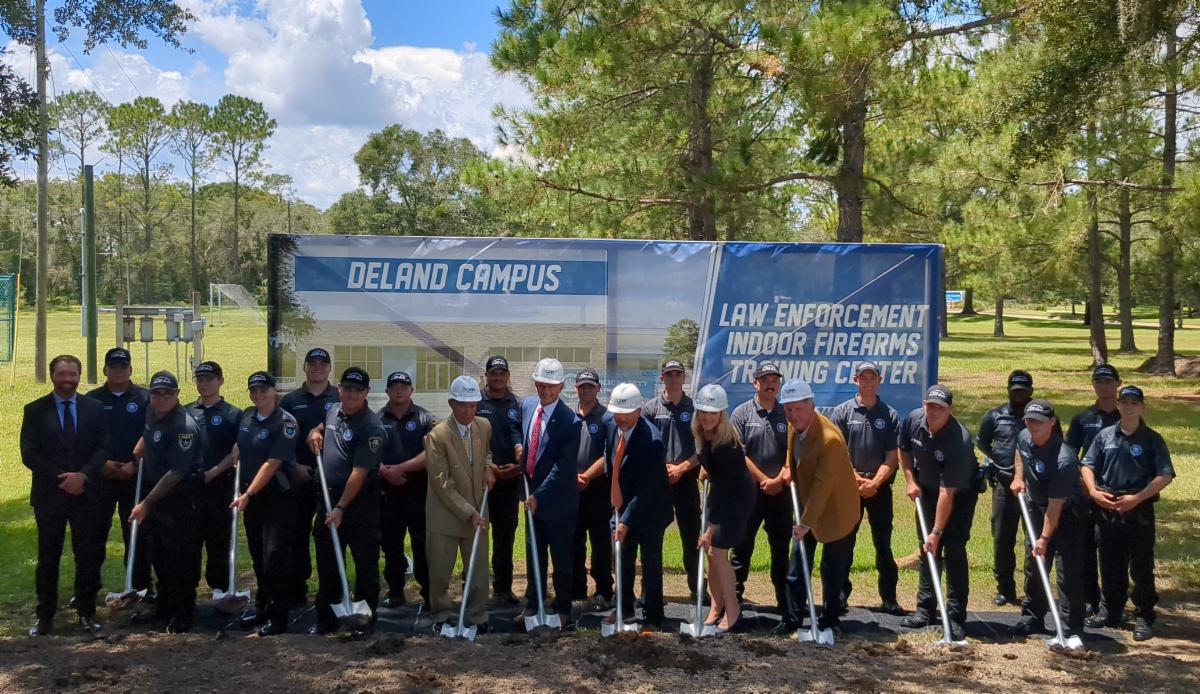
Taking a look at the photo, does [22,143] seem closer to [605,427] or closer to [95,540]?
[95,540]

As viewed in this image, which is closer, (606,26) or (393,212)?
(606,26)

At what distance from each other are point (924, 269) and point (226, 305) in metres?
52.7

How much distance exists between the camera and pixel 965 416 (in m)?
18.7

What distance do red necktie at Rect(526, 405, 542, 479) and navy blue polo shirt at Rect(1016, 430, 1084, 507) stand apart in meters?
3.49

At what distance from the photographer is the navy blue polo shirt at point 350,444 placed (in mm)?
7207

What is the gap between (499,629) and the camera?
24.9ft

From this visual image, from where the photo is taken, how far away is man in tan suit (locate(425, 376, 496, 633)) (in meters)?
7.39

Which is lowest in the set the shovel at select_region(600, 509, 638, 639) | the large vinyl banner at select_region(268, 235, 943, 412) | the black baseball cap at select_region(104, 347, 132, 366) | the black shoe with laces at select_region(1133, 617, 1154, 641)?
the black shoe with laces at select_region(1133, 617, 1154, 641)

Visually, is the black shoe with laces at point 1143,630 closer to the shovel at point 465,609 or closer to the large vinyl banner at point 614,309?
the large vinyl banner at point 614,309

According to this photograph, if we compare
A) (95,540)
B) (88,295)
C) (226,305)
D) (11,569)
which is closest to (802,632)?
(95,540)

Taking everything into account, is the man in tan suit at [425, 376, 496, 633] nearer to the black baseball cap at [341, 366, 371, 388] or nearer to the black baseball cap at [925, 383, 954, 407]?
the black baseball cap at [341, 366, 371, 388]

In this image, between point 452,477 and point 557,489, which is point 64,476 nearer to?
point 452,477

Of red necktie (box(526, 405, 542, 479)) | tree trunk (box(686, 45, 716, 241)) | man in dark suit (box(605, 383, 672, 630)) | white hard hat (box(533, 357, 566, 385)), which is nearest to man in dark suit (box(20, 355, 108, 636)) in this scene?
red necktie (box(526, 405, 542, 479))

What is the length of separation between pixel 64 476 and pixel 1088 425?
7.53 meters
